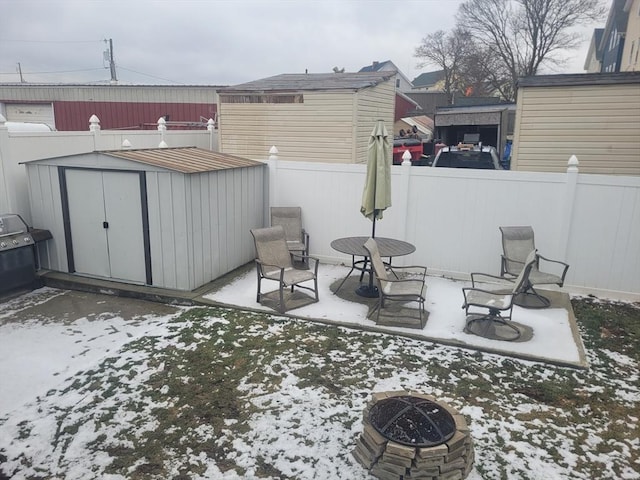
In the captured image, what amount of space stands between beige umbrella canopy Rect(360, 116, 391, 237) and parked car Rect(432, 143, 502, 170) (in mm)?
4067

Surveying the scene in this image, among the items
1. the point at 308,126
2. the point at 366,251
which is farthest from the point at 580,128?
the point at 308,126

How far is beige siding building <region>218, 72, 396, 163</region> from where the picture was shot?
366 inches

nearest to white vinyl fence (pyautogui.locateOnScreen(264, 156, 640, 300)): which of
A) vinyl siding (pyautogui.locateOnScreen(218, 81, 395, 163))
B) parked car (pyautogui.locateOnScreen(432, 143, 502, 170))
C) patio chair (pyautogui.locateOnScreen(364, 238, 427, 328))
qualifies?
patio chair (pyautogui.locateOnScreen(364, 238, 427, 328))

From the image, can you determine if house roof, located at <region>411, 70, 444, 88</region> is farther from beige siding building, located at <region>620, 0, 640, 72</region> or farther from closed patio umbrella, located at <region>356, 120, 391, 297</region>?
closed patio umbrella, located at <region>356, 120, 391, 297</region>

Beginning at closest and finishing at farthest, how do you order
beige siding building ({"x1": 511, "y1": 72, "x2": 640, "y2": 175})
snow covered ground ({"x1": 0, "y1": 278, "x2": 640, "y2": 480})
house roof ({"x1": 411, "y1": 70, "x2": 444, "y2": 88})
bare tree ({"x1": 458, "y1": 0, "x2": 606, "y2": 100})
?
snow covered ground ({"x1": 0, "y1": 278, "x2": 640, "y2": 480}) < beige siding building ({"x1": 511, "y1": 72, "x2": 640, "y2": 175}) < bare tree ({"x1": 458, "y1": 0, "x2": 606, "y2": 100}) < house roof ({"x1": 411, "y1": 70, "x2": 444, "y2": 88})

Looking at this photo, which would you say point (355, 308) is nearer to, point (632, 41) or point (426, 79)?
point (632, 41)

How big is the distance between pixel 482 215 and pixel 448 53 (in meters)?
34.0

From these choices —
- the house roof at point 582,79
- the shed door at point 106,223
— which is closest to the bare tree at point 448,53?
the house roof at point 582,79

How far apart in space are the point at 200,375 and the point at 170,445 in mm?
982

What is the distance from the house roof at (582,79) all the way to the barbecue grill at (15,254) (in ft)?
27.6

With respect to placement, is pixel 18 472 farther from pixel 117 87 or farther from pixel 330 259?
pixel 117 87

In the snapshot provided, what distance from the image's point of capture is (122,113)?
18.8 meters

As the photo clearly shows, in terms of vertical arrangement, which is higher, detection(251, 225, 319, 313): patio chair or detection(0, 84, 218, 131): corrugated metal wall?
detection(0, 84, 218, 131): corrugated metal wall

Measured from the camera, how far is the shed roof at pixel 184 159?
20.0 ft
